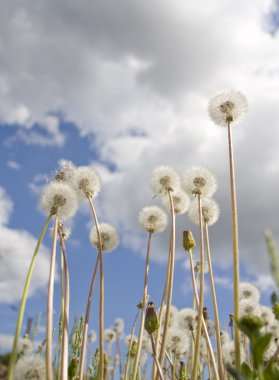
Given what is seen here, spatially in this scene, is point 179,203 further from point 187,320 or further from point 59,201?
point 59,201

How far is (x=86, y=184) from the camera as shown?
460 centimetres

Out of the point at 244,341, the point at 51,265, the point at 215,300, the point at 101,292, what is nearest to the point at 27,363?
the point at 51,265

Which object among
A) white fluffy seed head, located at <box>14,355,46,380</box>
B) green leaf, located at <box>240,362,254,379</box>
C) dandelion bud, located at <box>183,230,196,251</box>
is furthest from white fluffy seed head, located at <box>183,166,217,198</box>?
green leaf, located at <box>240,362,254,379</box>

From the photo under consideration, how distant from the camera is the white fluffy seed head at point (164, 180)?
5.17 meters

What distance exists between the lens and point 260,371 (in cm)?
192

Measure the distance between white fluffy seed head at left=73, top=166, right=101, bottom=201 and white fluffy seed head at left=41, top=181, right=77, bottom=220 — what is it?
2.66 ft

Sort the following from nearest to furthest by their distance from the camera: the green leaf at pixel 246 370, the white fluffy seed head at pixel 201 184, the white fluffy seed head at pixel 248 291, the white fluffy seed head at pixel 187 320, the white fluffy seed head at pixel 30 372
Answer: the green leaf at pixel 246 370 < the white fluffy seed head at pixel 30 372 < the white fluffy seed head at pixel 201 184 < the white fluffy seed head at pixel 187 320 < the white fluffy seed head at pixel 248 291

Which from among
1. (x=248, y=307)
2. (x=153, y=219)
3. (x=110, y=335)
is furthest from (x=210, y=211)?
(x=110, y=335)

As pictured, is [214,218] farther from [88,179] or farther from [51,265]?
[51,265]

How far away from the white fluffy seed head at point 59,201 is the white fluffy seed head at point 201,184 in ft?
5.00

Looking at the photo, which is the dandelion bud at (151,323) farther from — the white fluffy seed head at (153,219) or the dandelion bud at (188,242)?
the white fluffy seed head at (153,219)

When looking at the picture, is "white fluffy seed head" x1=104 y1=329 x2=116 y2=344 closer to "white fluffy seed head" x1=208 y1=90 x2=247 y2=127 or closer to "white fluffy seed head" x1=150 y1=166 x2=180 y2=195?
"white fluffy seed head" x1=150 y1=166 x2=180 y2=195

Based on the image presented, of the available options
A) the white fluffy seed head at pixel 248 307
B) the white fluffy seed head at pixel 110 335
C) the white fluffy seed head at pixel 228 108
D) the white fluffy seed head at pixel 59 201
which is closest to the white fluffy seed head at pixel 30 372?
the white fluffy seed head at pixel 59 201

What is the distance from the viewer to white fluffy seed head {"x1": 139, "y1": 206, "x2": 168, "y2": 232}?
17.6ft
